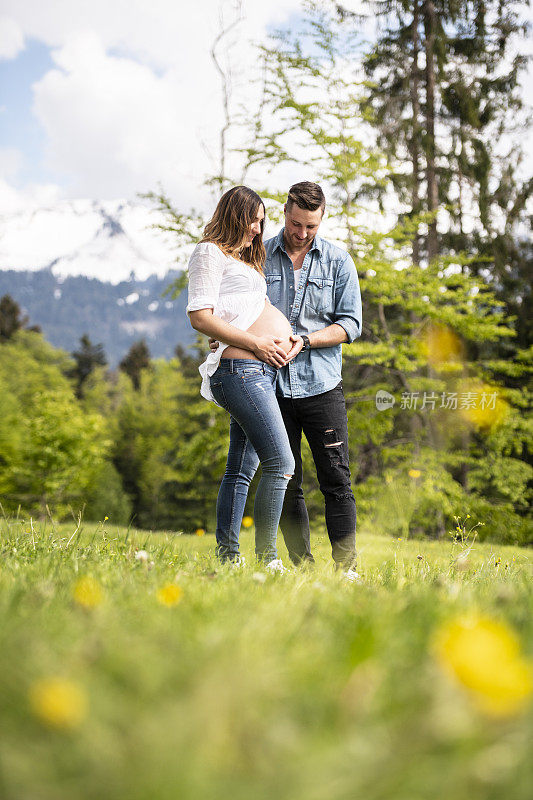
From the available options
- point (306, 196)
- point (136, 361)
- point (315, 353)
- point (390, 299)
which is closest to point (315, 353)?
point (315, 353)

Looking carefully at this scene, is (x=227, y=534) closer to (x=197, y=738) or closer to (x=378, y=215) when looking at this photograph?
(x=197, y=738)

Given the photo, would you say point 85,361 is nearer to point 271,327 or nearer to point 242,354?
point 271,327

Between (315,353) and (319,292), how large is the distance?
404 millimetres

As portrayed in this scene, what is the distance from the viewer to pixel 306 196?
3287 millimetres

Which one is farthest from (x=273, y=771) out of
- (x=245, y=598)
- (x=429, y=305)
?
(x=429, y=305)

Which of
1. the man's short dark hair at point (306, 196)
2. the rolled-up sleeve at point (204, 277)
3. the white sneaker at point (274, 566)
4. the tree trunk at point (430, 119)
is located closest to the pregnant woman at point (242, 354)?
the rolled-up sleeve at point (204, 277)

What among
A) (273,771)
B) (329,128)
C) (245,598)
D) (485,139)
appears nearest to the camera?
(273,771)

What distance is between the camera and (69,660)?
2.97ft

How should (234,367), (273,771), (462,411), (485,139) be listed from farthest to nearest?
(485,139) → (462,411) → (234,367) → (273,771)

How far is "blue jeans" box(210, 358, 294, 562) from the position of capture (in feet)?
9.63

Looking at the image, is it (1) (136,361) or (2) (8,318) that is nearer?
(2) (8,318)

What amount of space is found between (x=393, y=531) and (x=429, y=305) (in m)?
4.01

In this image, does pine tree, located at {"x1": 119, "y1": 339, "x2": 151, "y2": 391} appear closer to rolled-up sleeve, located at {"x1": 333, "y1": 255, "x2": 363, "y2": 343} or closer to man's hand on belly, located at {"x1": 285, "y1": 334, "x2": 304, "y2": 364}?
rolled-up sleeve, located at {"x1": 333, "y1": 255, "x2": 363, "y2": 343}

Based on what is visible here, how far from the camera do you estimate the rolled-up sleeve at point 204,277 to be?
289cm
